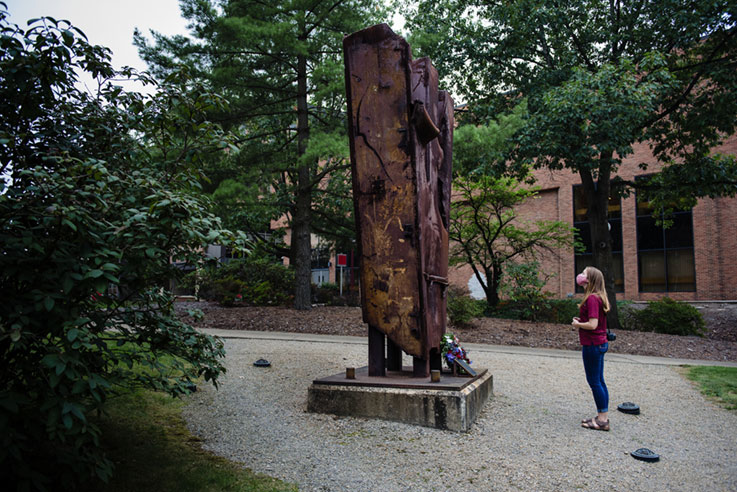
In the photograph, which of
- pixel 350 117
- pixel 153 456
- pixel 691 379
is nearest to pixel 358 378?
pixel 153 456

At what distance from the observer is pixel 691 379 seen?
8047 mm

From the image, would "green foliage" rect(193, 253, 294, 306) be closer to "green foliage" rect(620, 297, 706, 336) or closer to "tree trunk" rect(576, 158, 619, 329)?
"tree trunk" rect(576, 158, 619, 329)

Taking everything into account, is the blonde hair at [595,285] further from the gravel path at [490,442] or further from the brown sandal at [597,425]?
the gravel path at [490,442]

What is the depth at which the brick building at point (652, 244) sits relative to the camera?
23.2 metres

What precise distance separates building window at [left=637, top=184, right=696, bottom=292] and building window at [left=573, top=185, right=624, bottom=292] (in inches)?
36.5

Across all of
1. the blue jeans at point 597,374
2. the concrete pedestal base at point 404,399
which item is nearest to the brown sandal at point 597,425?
the blue jeans at point 597,374

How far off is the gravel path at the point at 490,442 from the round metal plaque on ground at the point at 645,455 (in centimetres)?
6

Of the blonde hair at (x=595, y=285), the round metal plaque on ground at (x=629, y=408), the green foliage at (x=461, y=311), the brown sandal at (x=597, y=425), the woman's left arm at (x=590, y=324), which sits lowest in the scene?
the round metal plaque on ground at (x=629, y=408)

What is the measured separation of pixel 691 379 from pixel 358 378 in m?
6.03

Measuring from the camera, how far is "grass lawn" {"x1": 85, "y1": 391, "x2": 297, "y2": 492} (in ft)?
11.2

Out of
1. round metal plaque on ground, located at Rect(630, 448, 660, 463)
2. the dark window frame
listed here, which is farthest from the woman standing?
the dark window frame

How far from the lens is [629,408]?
588 centimetres

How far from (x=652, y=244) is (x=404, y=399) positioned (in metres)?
25.1

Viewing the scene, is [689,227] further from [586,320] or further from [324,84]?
[586,320]
